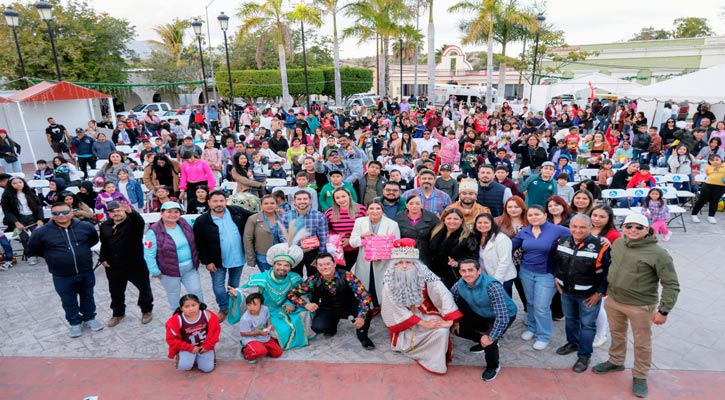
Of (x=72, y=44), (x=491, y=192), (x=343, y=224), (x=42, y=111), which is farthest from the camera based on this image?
(x=72, y=44)

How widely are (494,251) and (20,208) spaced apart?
7.15 m

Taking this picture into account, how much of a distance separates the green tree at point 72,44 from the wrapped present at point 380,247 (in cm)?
2502

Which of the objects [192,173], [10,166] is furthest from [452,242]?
[10,166]

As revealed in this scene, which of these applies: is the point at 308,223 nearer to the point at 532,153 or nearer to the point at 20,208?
the point at 20,208

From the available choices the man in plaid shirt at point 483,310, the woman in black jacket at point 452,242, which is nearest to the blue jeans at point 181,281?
the woman in black jacket at point 452,242

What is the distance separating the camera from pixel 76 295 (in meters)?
5.01

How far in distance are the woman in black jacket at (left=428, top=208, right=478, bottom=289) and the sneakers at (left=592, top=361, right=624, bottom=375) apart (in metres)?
1.53

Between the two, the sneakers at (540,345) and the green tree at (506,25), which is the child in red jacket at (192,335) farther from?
the green tree at (506,25)

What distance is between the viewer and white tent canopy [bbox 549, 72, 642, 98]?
76.3 ft

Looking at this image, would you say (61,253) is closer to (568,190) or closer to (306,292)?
(306,292)

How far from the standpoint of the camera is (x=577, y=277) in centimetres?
404

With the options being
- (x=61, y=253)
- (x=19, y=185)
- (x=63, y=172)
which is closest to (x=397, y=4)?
(x=63, y=172)

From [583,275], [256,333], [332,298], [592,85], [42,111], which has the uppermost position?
[592,85]

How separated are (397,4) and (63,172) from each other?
18.9 meters
